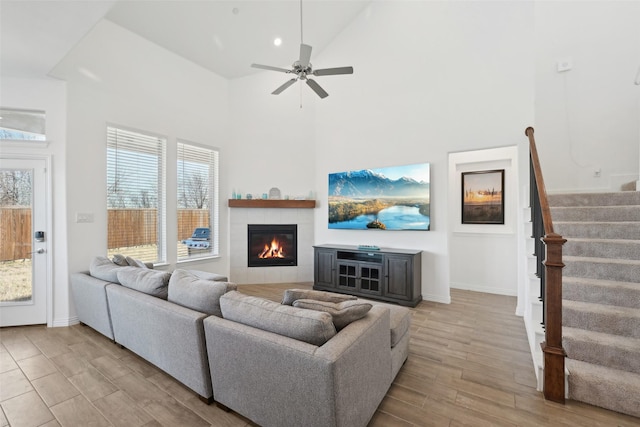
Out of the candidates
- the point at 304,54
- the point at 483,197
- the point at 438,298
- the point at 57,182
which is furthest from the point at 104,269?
the point at 483,197

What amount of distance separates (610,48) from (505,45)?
4.88 ft

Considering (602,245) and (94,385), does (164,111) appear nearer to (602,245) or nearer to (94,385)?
(94,385)

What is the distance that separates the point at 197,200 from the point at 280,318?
3999 millimetres

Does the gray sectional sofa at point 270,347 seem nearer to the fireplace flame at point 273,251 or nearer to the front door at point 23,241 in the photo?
the front door at point 23,241

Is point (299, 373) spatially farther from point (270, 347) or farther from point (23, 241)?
point (23, 241)

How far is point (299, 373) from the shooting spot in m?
1.45

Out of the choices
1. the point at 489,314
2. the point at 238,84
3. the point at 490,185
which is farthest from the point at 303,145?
the point at 489,314

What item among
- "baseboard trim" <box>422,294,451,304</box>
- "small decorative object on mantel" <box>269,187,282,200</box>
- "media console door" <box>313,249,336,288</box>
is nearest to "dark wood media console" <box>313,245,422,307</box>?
"media console door" <box>313,249,336,288</box>

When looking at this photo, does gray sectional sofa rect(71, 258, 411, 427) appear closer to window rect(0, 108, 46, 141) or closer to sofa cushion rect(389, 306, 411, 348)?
sofa cushion rect(389, 306, 411, 348)

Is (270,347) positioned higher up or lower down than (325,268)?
higher up

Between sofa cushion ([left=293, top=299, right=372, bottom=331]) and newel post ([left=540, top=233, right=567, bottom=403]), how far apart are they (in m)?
1.33

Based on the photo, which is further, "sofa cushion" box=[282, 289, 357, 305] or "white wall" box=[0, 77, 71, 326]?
"white wall" box=[0, 77, 71, 326]

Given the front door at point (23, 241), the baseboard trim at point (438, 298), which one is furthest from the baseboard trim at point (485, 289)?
the front door at point (23, 241)

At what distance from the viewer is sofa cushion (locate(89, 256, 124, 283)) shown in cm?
289
